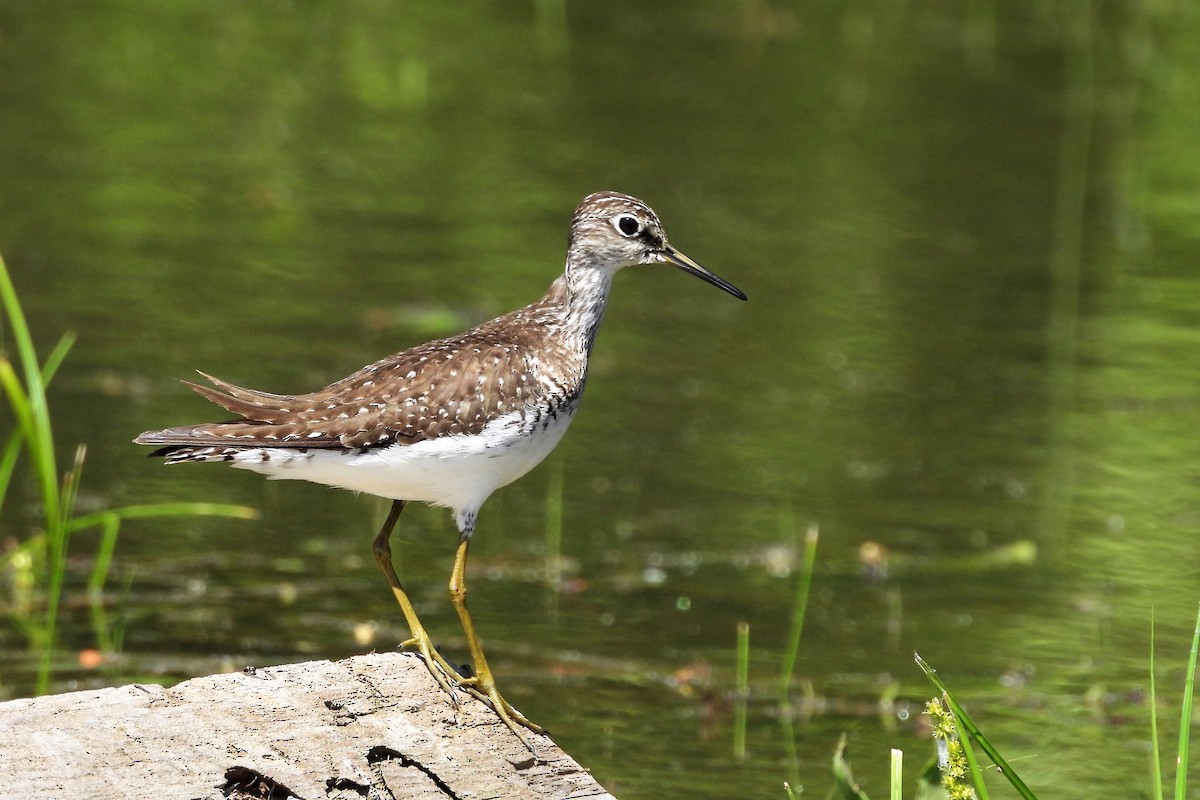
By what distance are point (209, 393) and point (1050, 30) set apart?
623 inches

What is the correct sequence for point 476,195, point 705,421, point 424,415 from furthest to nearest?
point 476,195 < point 705,421 < point 424,415

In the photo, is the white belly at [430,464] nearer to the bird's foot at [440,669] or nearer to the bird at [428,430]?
the bird at [428,430]

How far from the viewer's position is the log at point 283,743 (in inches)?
166

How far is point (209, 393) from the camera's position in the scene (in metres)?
5.45

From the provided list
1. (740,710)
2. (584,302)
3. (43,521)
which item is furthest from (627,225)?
(43,521)

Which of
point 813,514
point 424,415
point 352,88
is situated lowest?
point 813,514

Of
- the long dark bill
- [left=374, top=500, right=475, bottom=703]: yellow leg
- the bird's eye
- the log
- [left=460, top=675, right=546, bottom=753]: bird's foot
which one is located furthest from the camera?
the long dark bill

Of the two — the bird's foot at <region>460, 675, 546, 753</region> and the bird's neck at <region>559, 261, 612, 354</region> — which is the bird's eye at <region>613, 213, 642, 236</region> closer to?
the bird's neck at <region>559, 261, 612, 354</region>

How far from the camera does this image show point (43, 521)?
8625 millimetres

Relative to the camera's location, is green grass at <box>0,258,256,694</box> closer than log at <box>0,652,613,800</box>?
No

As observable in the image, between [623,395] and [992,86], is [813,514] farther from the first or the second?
[992,86]

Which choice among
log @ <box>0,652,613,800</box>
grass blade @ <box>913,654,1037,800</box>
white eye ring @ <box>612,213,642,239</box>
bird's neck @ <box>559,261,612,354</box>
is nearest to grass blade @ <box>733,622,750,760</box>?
bird's neck @ <box>559,261,612,354</box>

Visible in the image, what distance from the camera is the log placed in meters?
4.23

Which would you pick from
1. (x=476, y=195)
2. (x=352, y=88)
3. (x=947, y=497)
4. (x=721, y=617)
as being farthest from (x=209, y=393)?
(x=352, y=88)
